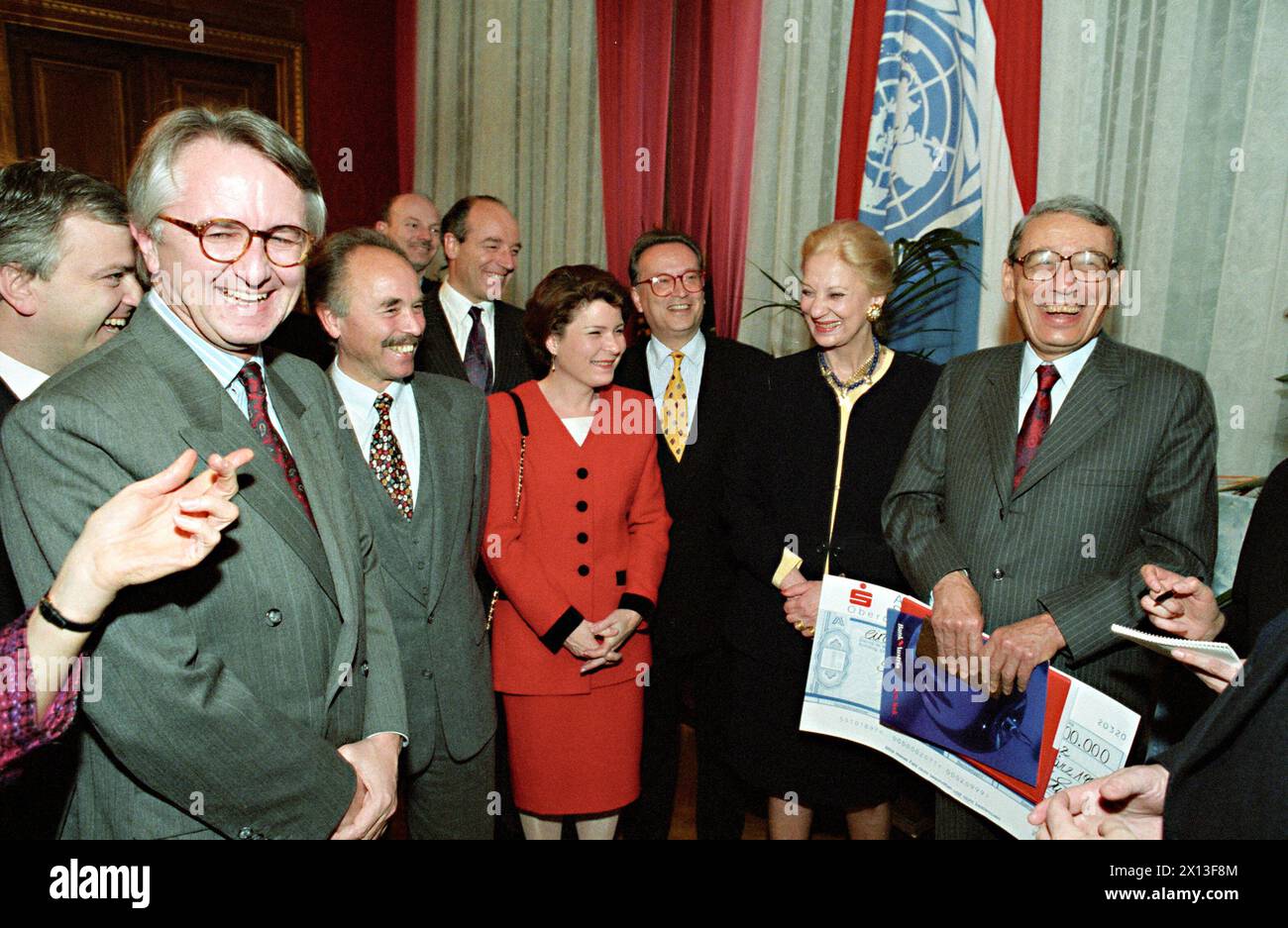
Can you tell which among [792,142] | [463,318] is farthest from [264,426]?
[792,142]

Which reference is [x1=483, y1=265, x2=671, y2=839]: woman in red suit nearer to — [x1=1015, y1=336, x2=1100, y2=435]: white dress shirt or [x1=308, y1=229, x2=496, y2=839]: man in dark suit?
[x1=308, y1=229, x2=496, y2=839]: man in dark suit

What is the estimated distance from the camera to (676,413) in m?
2.79

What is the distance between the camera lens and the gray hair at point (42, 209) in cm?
174

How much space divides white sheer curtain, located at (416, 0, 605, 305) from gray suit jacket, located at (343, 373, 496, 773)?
3345mm

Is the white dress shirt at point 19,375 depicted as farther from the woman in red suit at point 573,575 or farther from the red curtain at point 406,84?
the red curtain at point 406,84

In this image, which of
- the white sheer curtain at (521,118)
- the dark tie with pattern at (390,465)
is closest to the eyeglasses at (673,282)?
the dark tie with pattern at (390,465)

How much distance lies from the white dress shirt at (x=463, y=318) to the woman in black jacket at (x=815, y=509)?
1433 millimetres

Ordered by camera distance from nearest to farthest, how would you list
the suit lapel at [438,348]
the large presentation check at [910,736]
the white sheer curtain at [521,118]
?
1. the large presentation check at [910,736]
2. the suit lapel at [438,348]
3. the white sheer curtain at [521,118]

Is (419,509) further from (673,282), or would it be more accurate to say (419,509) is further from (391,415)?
(673,282)

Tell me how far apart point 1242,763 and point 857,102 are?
332 centimetres

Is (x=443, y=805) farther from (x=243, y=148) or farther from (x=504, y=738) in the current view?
(x=243, y=148)

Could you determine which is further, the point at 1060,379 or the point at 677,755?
the point at 677,755

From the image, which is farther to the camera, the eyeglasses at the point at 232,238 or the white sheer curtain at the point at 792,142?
the white sheer curtain at the point at 792,142
